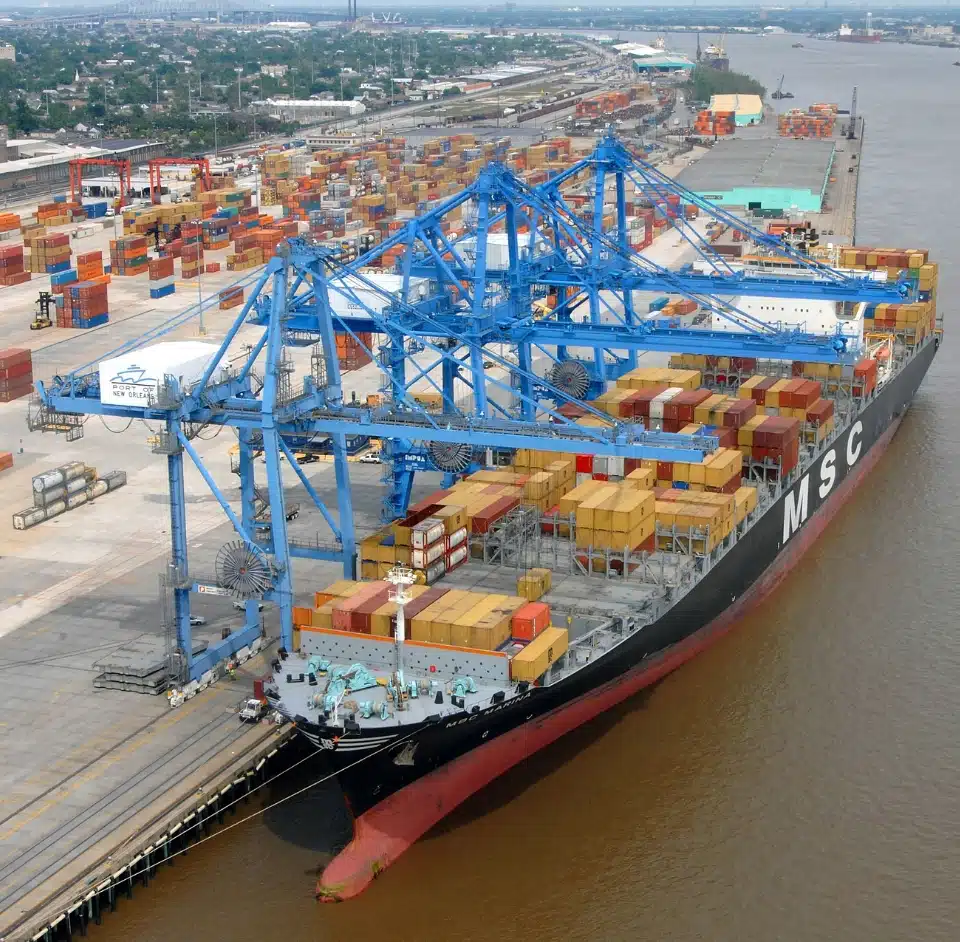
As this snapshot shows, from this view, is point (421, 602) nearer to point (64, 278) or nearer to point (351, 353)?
point (351, 353)

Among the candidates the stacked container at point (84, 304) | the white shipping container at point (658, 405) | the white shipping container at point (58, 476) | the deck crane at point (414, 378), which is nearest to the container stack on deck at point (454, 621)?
the deck crane at point (414, 378)

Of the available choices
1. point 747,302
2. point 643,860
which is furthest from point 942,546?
point 643,860

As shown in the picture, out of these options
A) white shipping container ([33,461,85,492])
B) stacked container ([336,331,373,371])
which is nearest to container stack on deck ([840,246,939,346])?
stacked container ([336,331,373,371])

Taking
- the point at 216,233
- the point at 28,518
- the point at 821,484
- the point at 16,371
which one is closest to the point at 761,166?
the point at 216,233

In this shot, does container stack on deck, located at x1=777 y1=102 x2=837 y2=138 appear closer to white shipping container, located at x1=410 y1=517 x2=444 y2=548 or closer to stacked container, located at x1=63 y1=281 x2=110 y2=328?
stacked container, located at x1=63 y1=281 x2=110 y2=328

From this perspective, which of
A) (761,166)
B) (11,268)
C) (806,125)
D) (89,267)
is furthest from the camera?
(806,125)

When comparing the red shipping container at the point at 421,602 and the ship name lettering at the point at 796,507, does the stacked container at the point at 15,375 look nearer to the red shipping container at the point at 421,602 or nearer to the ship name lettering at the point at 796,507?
the ship name lettering at the point at 796,507
